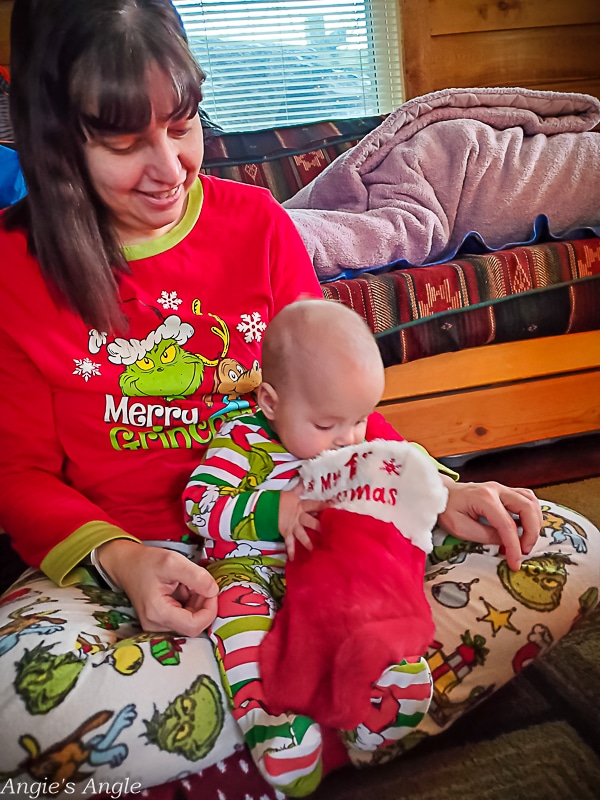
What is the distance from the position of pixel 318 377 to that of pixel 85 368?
31 centimetres

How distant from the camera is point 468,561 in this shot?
0.84 meters

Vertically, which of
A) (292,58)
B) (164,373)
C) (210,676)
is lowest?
(210,676)

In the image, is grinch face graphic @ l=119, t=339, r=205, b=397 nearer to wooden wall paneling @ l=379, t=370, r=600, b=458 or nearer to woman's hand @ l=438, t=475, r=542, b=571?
woman's hand @ l=438, t=475, r=542, b=571

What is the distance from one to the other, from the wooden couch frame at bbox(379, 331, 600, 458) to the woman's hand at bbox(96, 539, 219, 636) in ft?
2.91

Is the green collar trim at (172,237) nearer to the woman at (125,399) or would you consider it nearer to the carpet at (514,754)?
the woman at (125,399)

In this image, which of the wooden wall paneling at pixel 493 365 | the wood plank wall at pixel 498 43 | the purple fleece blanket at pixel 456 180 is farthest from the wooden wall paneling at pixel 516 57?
the wooden wall paneling at pixel 493 365

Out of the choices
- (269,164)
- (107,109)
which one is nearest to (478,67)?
(269,164)

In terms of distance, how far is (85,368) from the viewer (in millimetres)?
895

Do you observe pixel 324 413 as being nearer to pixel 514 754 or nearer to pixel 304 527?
pixel 304 527

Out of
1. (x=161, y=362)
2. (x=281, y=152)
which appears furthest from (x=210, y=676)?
(x=281, y=152)

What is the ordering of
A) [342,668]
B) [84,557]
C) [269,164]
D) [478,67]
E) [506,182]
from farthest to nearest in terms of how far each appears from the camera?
[478,67] → [269,164] → [506,182] → [84,557] → [342,668]

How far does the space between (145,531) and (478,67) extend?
89.7 inches

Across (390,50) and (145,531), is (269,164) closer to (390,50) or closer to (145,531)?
(390,50)

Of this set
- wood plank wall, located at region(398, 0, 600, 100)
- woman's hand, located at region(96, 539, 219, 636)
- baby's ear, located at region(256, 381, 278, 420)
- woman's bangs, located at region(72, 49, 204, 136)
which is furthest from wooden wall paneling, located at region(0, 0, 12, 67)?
woman's hand, located at region(96, 539, 219, 636)
